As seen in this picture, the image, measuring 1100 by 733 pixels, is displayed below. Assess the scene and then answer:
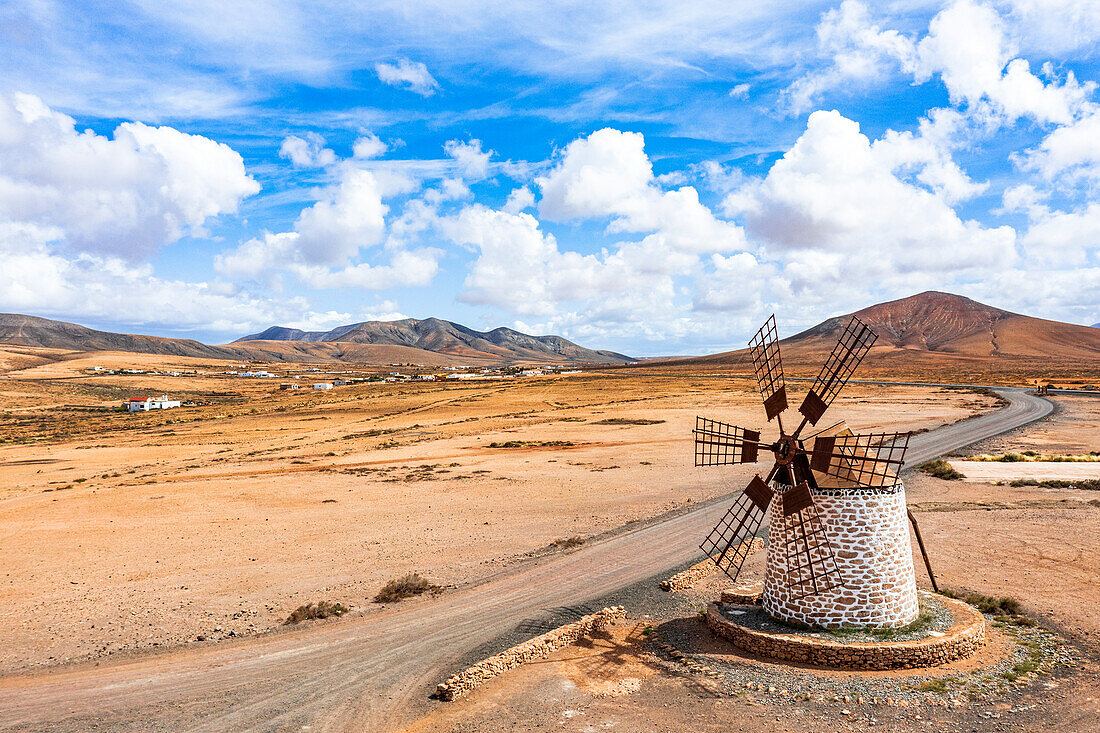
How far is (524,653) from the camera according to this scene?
51.9 ft

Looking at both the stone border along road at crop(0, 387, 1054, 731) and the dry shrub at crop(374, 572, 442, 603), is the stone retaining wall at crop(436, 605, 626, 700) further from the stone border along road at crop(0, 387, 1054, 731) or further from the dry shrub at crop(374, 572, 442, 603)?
the dry shrub at crop(374, 572, 442, 603)

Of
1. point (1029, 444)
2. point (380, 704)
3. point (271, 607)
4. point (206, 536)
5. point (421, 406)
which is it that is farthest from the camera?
point (421, 406)

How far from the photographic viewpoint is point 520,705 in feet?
45.1

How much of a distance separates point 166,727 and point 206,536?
16396 millimetres

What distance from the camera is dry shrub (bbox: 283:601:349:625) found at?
1861 centimetres

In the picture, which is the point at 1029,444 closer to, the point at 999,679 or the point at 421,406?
the point at 999,679

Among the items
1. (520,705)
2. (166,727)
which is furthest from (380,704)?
(166,727)

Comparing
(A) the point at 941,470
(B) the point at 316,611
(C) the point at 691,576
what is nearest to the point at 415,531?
(B) the point at 316,611

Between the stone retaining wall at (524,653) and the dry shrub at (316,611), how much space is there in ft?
19.8

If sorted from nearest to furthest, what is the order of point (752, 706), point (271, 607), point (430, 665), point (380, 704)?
1. point (752, 706)
2. point (380, 704)
3. point (430, 665)
4. point (271, 607)

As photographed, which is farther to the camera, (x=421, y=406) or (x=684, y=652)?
(x=421, y=406)

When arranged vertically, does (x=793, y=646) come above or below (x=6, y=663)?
above

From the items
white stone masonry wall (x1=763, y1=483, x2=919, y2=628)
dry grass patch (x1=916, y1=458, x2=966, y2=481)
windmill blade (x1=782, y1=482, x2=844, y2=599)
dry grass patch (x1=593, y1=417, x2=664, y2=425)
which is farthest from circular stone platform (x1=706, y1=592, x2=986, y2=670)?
dry grass patch (x1=593, y1=417, x2=664, y2=425)

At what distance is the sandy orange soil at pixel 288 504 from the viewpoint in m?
20.0
